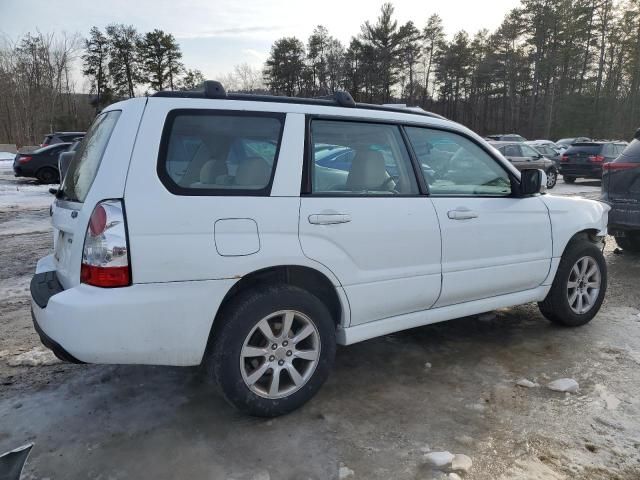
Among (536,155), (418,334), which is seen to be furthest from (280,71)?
(418,334)

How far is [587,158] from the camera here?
18.0 m

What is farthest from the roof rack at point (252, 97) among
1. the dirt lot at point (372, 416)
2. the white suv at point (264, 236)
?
the dirt lot at point (372, 416)

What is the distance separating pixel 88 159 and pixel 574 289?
3.95 m

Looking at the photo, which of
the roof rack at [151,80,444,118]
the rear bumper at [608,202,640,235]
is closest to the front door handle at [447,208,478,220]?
the roof rack at [151,80,444,118]

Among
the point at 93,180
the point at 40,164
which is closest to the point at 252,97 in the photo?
the point at 93,180

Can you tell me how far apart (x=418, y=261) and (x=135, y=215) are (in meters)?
1.78

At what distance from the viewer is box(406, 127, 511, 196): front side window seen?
11.4ft

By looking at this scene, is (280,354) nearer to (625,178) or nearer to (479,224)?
(479,224)

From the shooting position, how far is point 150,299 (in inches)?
97.7

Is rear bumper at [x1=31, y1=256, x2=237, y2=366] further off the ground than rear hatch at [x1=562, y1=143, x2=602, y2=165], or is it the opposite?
rear hatch at [x1=562, y1=143, x2=602, y2=165]

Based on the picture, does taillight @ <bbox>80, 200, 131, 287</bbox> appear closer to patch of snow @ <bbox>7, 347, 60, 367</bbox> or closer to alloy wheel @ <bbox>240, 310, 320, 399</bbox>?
alloy wheel @ <bbox>240, 310, 320, 399</bbox>

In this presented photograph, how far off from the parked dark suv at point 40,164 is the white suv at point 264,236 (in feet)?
52.7

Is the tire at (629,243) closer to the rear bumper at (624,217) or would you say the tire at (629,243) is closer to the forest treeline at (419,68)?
the rear bumper at (624,217)

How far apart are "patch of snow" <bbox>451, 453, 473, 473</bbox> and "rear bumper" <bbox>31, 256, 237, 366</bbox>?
141cm
